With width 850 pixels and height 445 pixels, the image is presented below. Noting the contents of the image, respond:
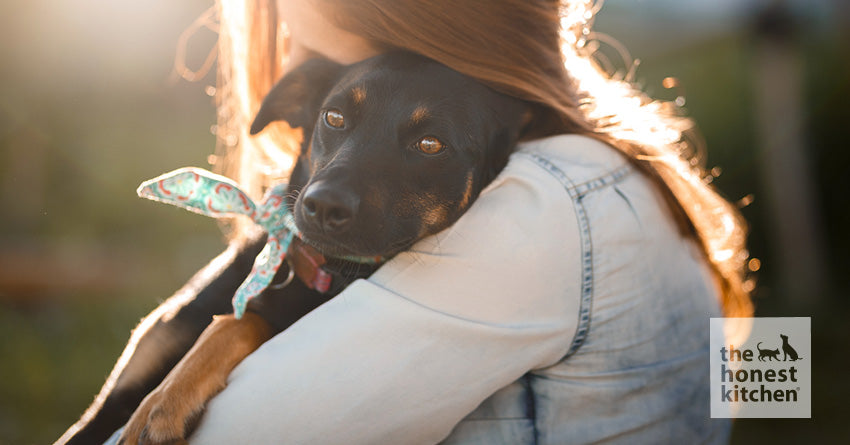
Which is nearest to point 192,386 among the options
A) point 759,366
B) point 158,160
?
point 759,366

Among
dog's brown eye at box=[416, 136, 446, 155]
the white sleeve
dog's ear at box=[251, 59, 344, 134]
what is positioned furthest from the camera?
dog's ear at box=[251, 59, 344, 134]

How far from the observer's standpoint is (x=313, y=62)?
2.16 m

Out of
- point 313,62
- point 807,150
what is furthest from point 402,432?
point 807,150

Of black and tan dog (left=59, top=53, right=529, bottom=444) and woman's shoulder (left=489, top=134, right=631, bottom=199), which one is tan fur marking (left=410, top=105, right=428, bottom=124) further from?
woman's shoulder (left=489, top=134, right=631, bottom=199)

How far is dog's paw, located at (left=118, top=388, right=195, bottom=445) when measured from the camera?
1559mm

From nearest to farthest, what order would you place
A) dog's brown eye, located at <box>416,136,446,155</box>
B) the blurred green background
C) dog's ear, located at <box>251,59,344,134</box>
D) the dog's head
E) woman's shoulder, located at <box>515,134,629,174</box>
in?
woman's shoulder, located at <box>515,134,629,174</box> < the dog's head < dog's brown eye, located at <box>416,136,446,155</box> < dog's ear, located at <box>251,59,344,134</box> < the blurred green background

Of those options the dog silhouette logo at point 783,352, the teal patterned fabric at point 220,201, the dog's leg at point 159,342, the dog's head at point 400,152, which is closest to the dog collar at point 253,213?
the teal patterned fabric at point 220,201

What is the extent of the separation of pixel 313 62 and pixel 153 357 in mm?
1066

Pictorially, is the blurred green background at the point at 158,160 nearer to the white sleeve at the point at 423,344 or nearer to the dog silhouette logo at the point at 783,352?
the white sleeve at the point at 423,344

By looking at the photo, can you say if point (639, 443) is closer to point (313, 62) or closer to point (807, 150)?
point (313, 62)

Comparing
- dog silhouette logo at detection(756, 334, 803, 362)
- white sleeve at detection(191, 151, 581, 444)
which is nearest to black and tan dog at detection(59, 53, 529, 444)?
white sleeve at detection(191, 151, 581, 444)

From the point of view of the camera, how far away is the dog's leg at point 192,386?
1.58m

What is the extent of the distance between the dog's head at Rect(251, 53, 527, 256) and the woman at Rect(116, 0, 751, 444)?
0.26 feet

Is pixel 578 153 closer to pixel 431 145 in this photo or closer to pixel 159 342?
pixel 431 145
